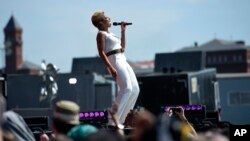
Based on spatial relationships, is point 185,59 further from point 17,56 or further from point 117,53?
point 117,53

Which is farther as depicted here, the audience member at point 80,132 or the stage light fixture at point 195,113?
the stage light fixture at point 195,113

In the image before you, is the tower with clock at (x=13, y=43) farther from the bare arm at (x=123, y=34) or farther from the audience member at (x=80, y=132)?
the audience member at (x=80, y=132)

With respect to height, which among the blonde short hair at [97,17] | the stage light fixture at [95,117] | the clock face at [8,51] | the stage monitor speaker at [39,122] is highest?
the blonde short hair at [97,17]

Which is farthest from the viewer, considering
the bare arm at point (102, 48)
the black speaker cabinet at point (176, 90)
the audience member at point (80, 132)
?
the black speaker cabinet at point (176, 90)

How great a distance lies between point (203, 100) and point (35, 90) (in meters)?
13.9

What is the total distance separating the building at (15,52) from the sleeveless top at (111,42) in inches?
6510

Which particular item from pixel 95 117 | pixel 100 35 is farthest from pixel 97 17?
pixel 95 117

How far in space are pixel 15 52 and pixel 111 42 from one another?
178441 mm

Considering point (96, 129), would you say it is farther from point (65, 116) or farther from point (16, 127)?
point (16, 127)

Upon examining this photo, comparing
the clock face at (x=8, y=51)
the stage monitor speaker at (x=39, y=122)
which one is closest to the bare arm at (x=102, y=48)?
the stage monitor speaker at (x=39, y=122)

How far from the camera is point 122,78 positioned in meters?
13.5

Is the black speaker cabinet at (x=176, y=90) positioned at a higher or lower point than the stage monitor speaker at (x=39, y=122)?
lower

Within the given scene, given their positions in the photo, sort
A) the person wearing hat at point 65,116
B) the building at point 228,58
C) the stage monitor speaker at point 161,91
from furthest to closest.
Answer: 1. the building at point 228,58
2. the stage monitor speaker at point 161,91
3. the person wearing hat at point 65,116

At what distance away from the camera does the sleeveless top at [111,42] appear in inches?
530
